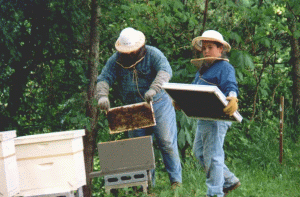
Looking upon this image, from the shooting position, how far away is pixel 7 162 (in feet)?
12.5

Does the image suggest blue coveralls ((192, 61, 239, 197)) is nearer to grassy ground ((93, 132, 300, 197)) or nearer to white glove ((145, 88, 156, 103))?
grassy ground ((93, 132, 300, 197))

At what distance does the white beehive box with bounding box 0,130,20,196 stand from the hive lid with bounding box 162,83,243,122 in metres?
1.41

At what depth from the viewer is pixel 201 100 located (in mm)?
3748

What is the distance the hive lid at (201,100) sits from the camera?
3.52 meters

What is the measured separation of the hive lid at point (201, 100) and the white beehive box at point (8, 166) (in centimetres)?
141

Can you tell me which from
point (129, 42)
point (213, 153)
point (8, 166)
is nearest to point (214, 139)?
point (213, 153)

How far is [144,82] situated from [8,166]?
1828 millimetres

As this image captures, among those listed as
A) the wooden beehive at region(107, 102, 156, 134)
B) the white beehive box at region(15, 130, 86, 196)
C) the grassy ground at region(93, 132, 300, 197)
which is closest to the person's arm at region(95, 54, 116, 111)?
the wooden beehive at region(107, 102, 156, 134)

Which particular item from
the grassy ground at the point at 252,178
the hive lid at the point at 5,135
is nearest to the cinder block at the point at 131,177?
the grassy ground at the point at 252,178

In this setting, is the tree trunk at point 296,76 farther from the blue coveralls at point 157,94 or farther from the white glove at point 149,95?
the white glove at point 149,95

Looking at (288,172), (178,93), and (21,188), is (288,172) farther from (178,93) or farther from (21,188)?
(21,188)

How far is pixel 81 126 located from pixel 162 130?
146 cm

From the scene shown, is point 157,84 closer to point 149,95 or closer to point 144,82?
point 149,95

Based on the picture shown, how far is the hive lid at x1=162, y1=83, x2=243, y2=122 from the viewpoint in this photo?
11.6ft
